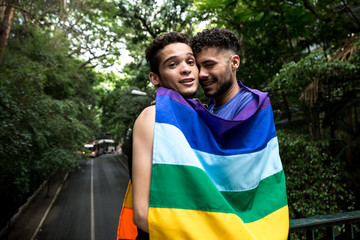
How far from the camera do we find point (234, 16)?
9.16 metres

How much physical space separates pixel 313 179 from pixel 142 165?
597 centimetres

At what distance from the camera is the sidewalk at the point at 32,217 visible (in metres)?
14.0

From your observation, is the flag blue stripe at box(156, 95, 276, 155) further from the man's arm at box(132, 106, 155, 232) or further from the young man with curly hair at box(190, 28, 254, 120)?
the young man with curly hair at box(190, 28, 254, 120)

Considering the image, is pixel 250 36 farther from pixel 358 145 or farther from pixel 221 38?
pixel 221 38

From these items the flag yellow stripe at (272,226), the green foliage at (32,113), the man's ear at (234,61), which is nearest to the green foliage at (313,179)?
the man's ear at (234,61)

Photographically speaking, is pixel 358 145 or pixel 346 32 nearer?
pixel 358 145

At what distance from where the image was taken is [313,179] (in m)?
6.27

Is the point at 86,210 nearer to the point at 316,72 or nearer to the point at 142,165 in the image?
the point at 316,72

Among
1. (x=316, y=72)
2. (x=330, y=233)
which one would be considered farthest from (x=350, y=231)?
(x=316, y=72)

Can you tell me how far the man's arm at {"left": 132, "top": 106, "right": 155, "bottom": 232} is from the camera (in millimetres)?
1300

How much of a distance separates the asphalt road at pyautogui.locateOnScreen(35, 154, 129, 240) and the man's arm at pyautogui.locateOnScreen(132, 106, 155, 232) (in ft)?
46.3

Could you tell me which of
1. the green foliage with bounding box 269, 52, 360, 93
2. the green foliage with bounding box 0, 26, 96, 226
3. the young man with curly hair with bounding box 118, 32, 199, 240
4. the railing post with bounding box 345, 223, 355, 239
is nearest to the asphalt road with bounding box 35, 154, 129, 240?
the green foliage with bounding box 0, 26, 96, 226

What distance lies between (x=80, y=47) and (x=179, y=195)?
2143cm

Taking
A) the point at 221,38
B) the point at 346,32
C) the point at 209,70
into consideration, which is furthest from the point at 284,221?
the point at 346,32
